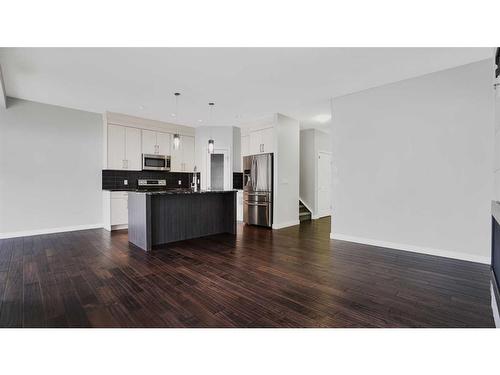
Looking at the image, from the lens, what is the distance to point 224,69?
3.34 meters

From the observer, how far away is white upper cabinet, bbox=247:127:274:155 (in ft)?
19.0

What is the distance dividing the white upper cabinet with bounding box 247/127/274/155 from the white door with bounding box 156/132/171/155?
230 cm

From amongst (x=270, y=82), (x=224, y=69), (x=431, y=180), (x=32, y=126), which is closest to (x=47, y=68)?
(x=32, y=126)

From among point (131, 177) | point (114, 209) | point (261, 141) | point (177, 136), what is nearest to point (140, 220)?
point (177, 136)

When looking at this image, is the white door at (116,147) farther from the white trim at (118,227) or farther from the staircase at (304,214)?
the staircase at (304,214)

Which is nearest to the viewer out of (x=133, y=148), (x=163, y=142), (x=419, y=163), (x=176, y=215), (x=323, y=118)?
(x=419, y=163)

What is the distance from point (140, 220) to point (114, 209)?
1.91m

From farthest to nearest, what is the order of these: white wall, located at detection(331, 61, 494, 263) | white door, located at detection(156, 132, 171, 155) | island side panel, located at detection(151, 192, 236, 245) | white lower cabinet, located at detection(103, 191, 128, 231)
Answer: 1. white door, located at detection(156, 132, 171, 155)
2. white lower cabinet, located at detection(103, 191, 128, 231)
3. island side panel, located at detection(151, 192, 236, 245)
4. white wall, located at detection(331, 61, 494, 263)

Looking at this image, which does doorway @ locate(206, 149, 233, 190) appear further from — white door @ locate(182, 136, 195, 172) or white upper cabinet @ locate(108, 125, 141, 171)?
white upper cabinet @ locate(108, 125, 141, 171)

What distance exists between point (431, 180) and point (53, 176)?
714 centimetres

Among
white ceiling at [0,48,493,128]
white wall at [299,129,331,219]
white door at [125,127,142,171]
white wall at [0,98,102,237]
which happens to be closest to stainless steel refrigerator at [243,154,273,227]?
white ceiling at [0,48,493,128]

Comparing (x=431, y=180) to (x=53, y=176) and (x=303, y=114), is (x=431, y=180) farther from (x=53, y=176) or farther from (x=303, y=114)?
(x=53, y=176)

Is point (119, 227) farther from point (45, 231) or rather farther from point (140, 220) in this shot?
point (140, 220)

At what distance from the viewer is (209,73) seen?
3471 millimetres
